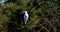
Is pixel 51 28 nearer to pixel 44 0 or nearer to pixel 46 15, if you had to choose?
pixel 46 15

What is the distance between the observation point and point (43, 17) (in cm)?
693

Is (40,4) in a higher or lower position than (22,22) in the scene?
higher

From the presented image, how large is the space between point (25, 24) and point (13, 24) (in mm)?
394

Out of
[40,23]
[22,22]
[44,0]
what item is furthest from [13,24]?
[44,0]

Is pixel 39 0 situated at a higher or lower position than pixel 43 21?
higher

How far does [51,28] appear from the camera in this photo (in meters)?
6.64

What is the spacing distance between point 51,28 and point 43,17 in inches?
19.1

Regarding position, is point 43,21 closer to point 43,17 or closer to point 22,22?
point 43,17

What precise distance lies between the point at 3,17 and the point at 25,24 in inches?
27.4

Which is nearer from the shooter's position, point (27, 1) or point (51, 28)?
point (51, 28)

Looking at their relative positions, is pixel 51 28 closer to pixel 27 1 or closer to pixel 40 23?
pixel 40 23

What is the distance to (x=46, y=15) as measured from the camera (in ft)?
23.3

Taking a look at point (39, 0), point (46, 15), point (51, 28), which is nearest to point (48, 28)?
point (51, 28)

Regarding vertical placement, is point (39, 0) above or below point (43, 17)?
above
